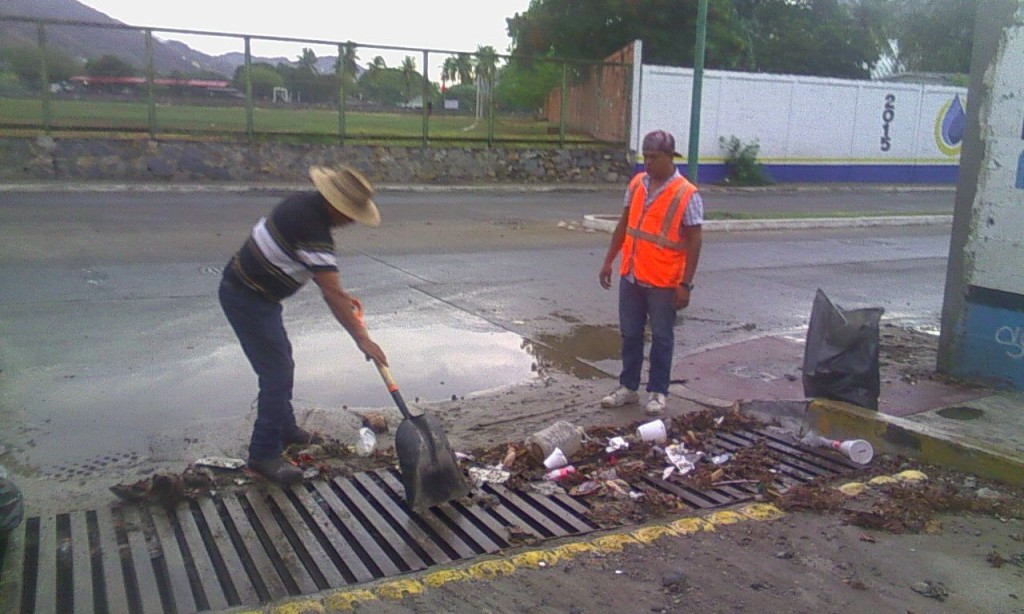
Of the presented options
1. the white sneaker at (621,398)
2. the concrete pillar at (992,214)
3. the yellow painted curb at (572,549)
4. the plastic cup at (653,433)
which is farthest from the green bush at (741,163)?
the yellow painted curb at (572,549)

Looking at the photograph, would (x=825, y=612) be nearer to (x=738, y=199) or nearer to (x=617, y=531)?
(x=617, y=531)

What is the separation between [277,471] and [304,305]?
14.0 ft

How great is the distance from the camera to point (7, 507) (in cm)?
367

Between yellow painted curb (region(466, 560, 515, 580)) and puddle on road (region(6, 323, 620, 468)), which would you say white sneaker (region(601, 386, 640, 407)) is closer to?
puddle on road (region(6, 323, 620, 468))

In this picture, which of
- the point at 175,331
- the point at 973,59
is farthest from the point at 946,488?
the point at 175,331

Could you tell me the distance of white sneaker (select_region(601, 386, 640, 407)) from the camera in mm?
6069

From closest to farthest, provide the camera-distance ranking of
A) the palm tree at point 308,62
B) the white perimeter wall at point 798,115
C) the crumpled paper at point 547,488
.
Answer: the crumpled paper at point 547,488 < the palm tree at point 308,62 < the white perimeter wall at point 798,115

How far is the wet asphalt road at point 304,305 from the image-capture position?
5.65m

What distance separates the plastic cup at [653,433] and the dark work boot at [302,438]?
183 centimetres

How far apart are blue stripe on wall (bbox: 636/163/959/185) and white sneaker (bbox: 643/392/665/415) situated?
59.8 ft

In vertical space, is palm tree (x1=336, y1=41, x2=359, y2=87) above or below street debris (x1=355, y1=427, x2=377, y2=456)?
above

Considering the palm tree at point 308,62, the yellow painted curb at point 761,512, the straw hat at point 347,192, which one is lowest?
the yellow painted curb at point 761,512

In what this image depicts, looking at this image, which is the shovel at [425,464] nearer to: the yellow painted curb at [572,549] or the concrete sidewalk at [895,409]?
the yellow painted curb at [572,549]

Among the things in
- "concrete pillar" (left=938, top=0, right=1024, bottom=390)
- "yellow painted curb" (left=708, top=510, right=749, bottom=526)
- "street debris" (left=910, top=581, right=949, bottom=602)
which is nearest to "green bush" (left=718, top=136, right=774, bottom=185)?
"concrete pillar" (left=938, top=0, right=1024, bottom=390)
